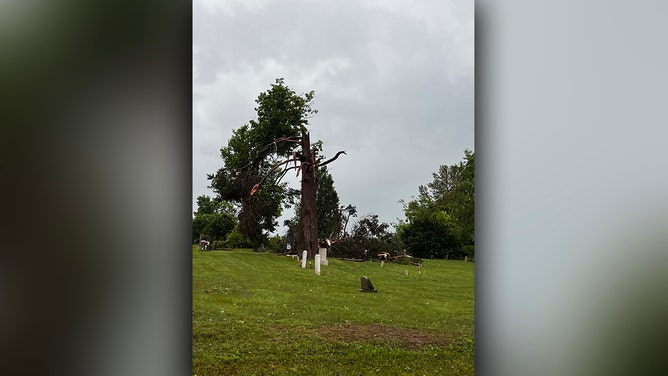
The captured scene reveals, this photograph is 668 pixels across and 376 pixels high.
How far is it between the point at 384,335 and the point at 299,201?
2.14ft

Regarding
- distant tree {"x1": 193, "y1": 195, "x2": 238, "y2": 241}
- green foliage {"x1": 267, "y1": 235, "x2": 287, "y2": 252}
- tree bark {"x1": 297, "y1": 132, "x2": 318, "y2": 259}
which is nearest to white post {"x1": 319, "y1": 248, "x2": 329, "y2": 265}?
tree bark {"x1": 297, "y1": 132, "x2": 318, "y2": 259}

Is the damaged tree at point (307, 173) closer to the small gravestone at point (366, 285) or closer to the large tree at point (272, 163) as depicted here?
the large tree at point (272, 163)

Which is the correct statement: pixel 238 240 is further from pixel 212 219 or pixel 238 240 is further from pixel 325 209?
pixel 325 209

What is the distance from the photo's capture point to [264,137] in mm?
2068

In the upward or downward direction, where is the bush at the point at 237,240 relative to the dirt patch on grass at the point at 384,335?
upward

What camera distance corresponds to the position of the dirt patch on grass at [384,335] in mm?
1945

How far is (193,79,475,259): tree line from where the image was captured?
6.64ft

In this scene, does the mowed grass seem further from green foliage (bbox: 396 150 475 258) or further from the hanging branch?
the hanging branch

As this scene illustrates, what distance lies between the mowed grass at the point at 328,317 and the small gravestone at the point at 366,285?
21 millimetres

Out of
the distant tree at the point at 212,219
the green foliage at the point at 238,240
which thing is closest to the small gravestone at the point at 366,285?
the green foliage at the point at 238,240

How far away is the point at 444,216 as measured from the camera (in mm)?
2008

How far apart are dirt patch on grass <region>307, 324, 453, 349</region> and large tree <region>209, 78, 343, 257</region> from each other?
0.33 metres
